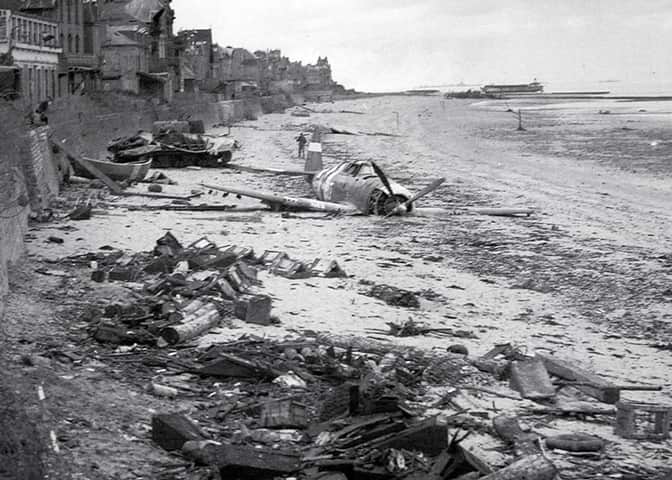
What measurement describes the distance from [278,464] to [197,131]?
139ft

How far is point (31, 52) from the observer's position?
48719 millimetres

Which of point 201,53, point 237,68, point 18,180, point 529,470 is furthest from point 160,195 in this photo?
point 237,68

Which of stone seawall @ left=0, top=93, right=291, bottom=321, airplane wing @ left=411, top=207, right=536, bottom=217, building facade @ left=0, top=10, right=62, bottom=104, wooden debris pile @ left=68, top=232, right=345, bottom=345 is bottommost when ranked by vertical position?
wooden debris pile @ left=68, top=232, right=345, bottom=345

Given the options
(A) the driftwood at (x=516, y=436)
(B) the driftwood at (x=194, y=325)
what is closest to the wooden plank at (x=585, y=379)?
(A) the driftwood at (x=516, y=436)

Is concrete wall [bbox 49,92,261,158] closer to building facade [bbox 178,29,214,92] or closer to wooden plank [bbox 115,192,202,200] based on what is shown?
wooden plank [bbox 115,192,202,200]

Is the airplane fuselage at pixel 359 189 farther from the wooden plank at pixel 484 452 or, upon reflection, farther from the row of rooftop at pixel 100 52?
the wooden plank at pixel 484 452

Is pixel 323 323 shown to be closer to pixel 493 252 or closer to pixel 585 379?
pixel 585 379

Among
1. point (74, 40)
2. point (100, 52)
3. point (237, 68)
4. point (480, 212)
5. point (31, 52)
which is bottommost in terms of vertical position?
point (480, 212)

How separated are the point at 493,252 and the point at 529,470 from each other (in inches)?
478

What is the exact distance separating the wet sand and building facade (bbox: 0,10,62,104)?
14.2 m

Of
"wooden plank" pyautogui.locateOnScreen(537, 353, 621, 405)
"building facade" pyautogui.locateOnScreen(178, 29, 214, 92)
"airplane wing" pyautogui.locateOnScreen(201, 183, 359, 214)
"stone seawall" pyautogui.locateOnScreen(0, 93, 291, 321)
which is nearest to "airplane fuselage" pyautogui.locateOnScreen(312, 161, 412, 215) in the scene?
"airplane wing" pyautogui.locateOnScreen(201, 183, 359, 214)

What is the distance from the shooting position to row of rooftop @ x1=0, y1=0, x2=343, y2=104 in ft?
152

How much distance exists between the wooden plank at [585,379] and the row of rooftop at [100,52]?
22.3 m

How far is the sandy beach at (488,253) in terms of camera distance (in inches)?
500
